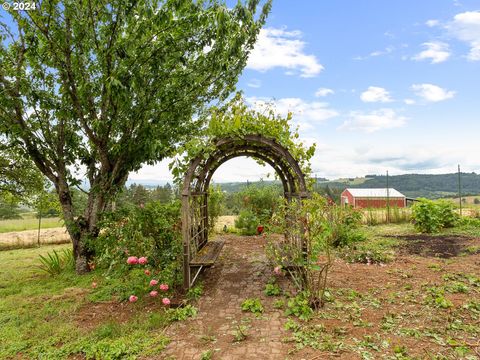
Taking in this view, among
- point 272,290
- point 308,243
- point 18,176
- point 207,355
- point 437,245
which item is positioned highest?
point 18,176

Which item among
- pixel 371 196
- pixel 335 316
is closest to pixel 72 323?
pixel 335 316

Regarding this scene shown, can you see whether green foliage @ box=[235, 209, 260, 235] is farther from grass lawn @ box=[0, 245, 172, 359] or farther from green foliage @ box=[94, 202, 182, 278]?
grass lawn @ box=[0, 245, 172, 359]

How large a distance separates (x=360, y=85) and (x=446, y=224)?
20.7 feet

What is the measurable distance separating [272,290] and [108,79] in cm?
398

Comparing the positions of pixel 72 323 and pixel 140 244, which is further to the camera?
pixel 140 244

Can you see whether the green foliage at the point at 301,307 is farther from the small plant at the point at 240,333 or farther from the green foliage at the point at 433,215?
the green foliage at the point at 433,215

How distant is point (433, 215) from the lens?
959cm

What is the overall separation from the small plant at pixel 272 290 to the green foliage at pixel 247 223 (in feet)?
17.5

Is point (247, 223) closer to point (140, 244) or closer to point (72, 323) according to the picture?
point (140, 244)

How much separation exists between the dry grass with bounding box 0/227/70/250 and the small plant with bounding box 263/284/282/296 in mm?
8618

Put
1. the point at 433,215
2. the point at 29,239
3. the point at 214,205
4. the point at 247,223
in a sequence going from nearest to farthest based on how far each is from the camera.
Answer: the point at 433,215 → the point at 214,205 → the point at 247,223 → the point at 29,239

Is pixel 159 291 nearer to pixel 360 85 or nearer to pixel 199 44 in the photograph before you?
pixel 199 44

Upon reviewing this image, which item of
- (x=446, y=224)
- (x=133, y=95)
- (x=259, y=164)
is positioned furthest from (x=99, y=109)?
(x=446, y=224)

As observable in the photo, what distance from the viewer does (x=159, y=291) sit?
479 centimetres
